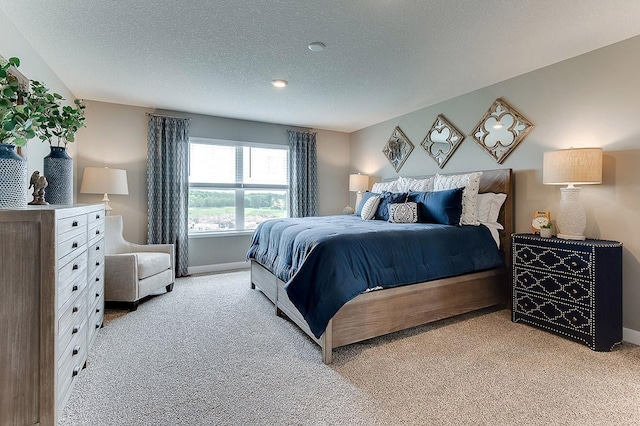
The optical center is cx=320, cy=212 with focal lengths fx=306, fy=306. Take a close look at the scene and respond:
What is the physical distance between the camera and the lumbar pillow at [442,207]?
3057 mm

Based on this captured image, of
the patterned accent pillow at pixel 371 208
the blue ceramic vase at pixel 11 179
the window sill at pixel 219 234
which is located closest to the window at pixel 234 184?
the window sill at pixel 219 234

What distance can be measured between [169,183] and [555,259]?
4578 mm

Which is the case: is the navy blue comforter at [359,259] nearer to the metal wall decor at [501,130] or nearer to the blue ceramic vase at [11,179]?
the metal wall decor at [501,130]

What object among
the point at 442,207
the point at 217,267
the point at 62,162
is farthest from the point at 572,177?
the point at 217,267

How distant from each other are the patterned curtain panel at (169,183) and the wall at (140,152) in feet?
0.50

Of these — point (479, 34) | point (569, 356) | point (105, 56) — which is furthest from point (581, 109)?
point (105, 56)

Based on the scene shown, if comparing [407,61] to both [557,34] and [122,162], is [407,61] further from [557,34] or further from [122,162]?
[122,162]

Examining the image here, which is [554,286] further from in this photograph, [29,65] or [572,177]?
[29,65]

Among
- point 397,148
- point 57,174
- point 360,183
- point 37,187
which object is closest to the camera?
point 37,187

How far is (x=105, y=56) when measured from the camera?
2775 millimetres

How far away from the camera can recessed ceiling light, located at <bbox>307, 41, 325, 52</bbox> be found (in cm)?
251

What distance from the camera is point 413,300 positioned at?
2.56 meters

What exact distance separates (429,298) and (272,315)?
148cm

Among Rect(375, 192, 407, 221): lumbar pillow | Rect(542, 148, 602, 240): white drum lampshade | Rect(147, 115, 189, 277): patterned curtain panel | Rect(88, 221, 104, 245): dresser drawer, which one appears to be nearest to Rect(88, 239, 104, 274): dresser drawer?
Rect(88, 221, 104, 245): dresser drawer
